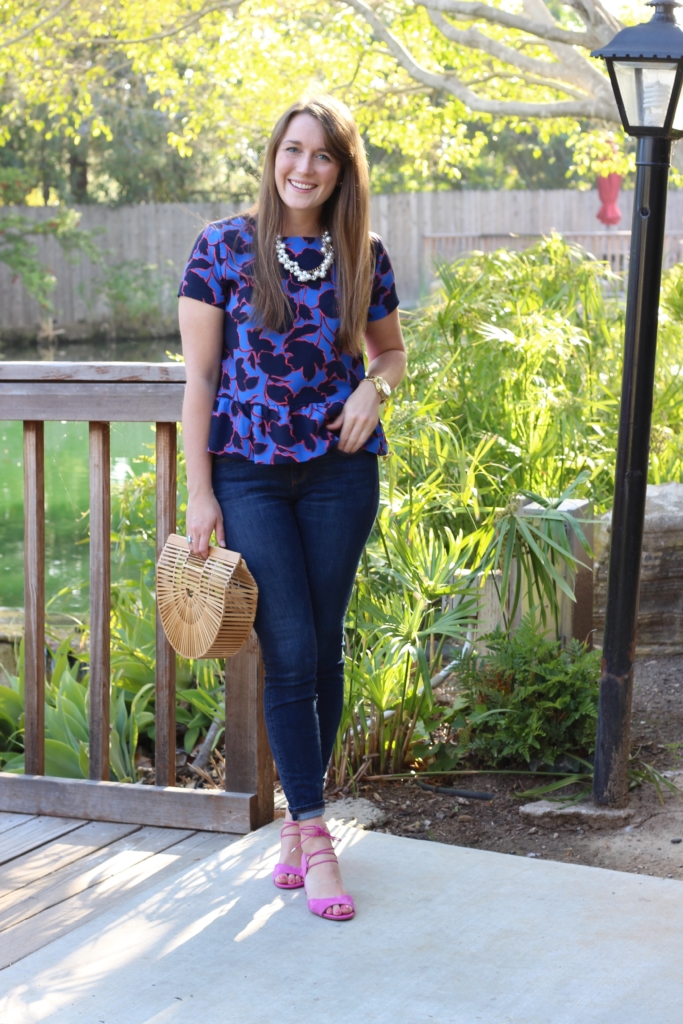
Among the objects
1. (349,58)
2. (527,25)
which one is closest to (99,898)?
(527,25)

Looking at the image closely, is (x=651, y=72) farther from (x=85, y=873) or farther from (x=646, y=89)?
(x=85, y=873)

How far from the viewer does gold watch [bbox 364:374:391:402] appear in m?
2.29

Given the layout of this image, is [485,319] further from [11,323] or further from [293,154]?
[11,323]

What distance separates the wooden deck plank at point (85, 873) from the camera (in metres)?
2.27

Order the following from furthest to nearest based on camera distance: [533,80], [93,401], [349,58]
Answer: [349,58], [533,80], [93,401]

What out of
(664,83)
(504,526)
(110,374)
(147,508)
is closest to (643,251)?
(664,83)

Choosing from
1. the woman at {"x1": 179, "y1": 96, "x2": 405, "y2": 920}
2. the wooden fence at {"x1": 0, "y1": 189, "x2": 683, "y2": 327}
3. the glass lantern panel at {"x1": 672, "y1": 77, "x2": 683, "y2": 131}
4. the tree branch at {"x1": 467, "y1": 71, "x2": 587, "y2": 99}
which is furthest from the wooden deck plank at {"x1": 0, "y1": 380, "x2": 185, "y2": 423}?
the wooden fence at {"x1": 0, "y1": 189, "x2": 683, "y2": 327}

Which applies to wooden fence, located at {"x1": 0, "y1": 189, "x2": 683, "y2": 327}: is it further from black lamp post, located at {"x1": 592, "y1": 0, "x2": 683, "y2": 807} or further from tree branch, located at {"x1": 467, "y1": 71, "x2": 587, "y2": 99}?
black lamp post, located at {"x1": 592, "y1": 0, "x2": 683, "y2": 807}

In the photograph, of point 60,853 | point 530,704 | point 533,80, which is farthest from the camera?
point 533,80

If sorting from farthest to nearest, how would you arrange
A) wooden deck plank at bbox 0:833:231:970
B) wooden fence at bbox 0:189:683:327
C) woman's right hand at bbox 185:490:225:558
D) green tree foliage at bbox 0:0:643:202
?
wooden fence at bbox 0:189:683:327 < green tree foliage at bbox 0:0:643:202 < woman's right hand at bbox 185:490:225:558 < wooden deck plank at bbox 0:833:231:970

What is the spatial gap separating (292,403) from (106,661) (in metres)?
0.95

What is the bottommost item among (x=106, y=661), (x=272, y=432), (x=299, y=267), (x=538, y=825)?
(x=538, y=825)

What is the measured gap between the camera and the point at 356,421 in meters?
2.21

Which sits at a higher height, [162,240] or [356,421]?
[162,240]
